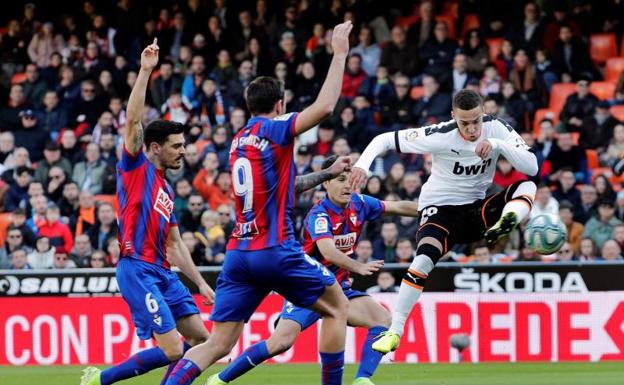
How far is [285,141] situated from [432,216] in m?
2.83

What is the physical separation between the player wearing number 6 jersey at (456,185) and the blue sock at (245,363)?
1.00 m

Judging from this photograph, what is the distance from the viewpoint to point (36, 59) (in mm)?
25125

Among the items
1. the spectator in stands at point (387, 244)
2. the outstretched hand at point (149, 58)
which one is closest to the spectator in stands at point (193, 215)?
the spectator in stands at point (387, 244)

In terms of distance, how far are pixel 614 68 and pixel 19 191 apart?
9.90 m

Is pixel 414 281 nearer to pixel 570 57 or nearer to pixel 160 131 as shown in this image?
pixel 160 131

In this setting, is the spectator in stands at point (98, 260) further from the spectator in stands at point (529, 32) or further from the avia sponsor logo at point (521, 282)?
the spectator in stands at point (529, 32)

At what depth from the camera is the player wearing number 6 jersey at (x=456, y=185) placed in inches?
464

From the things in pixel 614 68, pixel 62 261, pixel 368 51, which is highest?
pixel 368 51

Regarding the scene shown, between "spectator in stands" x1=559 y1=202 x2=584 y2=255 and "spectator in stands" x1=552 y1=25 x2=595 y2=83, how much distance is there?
155 inches

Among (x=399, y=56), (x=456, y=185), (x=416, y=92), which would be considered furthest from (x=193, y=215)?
(x=456, y=185)

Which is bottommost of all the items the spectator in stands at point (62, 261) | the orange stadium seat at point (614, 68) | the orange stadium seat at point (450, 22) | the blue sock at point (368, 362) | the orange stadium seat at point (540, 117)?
the blue sock at point (368, 362)

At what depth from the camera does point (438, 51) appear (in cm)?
2242

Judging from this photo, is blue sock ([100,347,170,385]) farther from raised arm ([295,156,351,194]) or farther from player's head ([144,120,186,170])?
raised arm ([295,156,351,194])

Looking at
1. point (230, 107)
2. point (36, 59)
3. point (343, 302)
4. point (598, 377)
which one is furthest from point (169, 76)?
point (343, 302)
